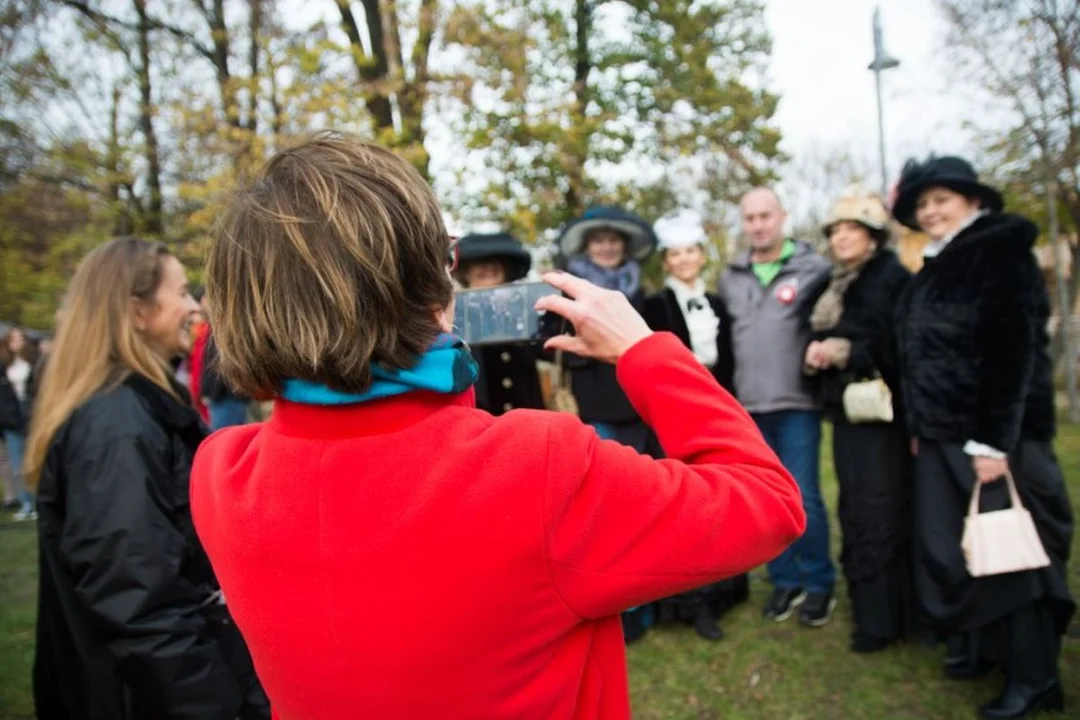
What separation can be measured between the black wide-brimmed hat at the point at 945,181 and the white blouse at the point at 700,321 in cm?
104

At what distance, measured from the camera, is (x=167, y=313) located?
217cm

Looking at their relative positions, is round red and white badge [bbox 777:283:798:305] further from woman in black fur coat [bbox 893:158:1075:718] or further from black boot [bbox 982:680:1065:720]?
black boot [bbox 982:680:1065:720]

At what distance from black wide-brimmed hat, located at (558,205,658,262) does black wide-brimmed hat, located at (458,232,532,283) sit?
13.4 inches

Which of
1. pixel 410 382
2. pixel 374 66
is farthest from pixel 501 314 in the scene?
pixel 374 66

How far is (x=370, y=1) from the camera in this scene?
28.7 feet

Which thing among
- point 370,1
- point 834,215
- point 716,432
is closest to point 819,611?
point 834,215

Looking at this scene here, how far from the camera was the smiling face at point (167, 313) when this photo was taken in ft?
6.98

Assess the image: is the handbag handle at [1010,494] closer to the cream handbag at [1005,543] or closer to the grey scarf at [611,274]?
the cream handbag at [1005,543]

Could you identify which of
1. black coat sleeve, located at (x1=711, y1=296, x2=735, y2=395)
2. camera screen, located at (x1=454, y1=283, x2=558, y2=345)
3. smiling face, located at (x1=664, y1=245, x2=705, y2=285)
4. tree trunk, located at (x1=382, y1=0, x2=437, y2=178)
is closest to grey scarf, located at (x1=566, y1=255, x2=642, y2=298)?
smiling face, located at (x1=664, y1=245, x2=705, y2=285)

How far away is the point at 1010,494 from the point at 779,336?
1.34 metres

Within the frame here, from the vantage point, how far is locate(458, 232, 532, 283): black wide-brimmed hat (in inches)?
149

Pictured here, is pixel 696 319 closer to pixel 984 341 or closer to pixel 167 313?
pixel 984 341

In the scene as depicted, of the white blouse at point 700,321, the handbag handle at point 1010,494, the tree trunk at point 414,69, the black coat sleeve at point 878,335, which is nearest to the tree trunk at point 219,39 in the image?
the tree trunk at point 414,69

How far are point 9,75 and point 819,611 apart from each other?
36.5ft
